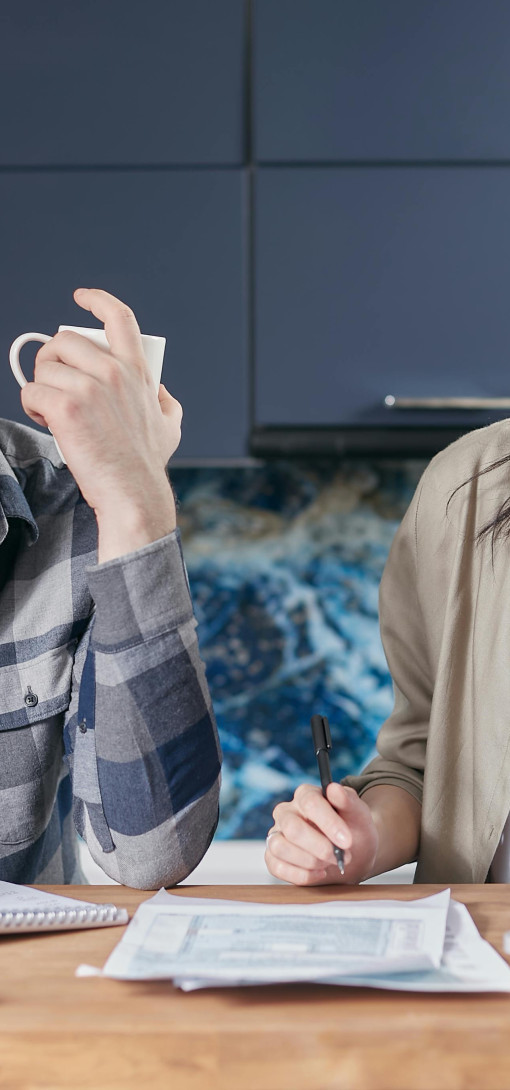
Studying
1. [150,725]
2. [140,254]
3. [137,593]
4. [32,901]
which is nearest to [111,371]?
[137,593]

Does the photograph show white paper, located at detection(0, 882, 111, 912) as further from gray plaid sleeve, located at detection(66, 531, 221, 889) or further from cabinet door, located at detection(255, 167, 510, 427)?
cabinet door, located at detection(255, 167, 510, 427)

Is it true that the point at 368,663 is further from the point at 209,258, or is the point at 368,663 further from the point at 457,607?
the point at 457,607

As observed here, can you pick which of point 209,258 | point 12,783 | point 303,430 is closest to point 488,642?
point 12,783

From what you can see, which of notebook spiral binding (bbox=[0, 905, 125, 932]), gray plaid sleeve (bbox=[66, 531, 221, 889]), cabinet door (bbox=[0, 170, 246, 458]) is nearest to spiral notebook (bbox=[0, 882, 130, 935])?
notebook spiral binding (bbox=[0, 905, 125, 932])

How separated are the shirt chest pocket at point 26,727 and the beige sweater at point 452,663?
293 millimetres

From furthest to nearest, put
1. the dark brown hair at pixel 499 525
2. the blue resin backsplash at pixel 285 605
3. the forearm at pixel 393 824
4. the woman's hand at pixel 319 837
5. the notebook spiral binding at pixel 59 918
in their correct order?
the blue resin backsplash at pixel 285 605 < the dark brown hair at pixel 499 525 < the forearm at pixel 393 824 < the woman's hand at pixel 319 837 < the notebook spiral binding at pixel 59 918

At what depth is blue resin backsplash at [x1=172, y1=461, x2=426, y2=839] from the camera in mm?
1987

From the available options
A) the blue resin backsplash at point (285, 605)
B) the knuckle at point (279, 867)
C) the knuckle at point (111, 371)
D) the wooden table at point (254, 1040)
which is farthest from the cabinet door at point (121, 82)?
the wooden table at point (254, 1040)

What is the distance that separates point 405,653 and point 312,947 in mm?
499

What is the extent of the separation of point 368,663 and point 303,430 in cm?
61

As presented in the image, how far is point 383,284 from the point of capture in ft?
5.14

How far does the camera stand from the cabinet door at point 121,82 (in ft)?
5.03

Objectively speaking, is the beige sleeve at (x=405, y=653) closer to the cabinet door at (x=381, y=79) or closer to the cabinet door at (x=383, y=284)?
the cabinet door at (x=383, y=284)

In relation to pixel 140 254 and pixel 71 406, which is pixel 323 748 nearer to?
pixel 71 406
